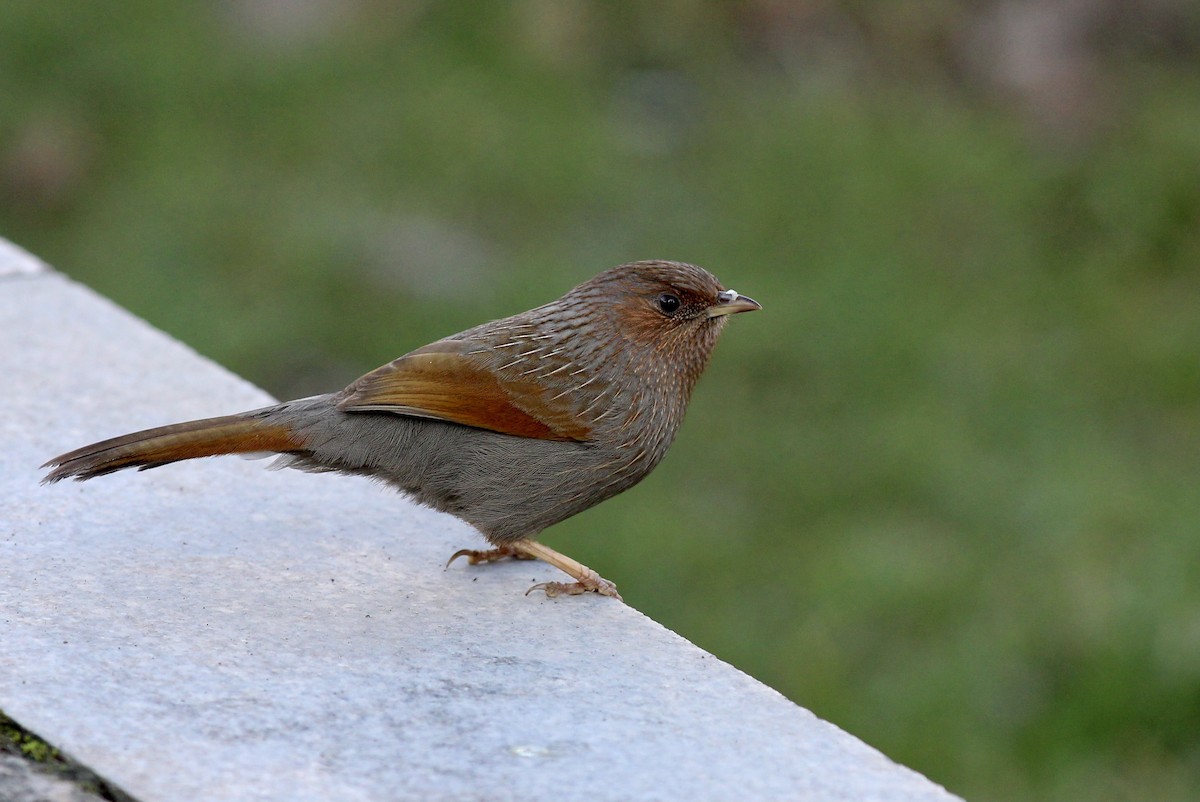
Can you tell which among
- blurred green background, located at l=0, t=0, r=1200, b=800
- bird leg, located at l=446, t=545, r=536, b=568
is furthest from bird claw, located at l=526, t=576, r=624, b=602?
blurred green background, located at l=0, t=0, r=1200, b=800

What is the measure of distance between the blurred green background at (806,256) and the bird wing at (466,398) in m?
1.99

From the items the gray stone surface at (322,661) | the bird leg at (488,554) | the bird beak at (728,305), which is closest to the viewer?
the gray stone surface at (322,661)

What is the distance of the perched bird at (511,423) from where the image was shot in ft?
12.2

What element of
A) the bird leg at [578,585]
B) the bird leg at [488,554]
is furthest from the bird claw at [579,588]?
the bird leg at [488,554]

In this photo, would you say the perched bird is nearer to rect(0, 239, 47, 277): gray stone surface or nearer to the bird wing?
the bird wing

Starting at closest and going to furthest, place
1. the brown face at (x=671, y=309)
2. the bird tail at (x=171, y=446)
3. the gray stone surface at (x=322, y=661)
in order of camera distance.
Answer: the gray stone surface at (x=322, y=661), the bird tail at (x=171, y=446), the brown face at (x=671, y=309)

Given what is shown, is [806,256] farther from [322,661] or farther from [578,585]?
[322,661]

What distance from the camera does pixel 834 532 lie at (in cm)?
629

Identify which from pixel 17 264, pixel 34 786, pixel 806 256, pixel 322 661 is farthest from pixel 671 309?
pixel 806 256

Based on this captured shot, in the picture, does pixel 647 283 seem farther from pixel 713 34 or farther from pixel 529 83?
pixel 713 34

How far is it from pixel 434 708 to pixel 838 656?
3.01 m

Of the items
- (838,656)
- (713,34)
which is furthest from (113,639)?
(713,34)

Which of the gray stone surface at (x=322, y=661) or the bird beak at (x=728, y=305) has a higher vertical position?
the bird beak at (x=728, y=305)

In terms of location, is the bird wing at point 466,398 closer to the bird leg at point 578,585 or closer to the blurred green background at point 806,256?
the bird leg at point 578,585
